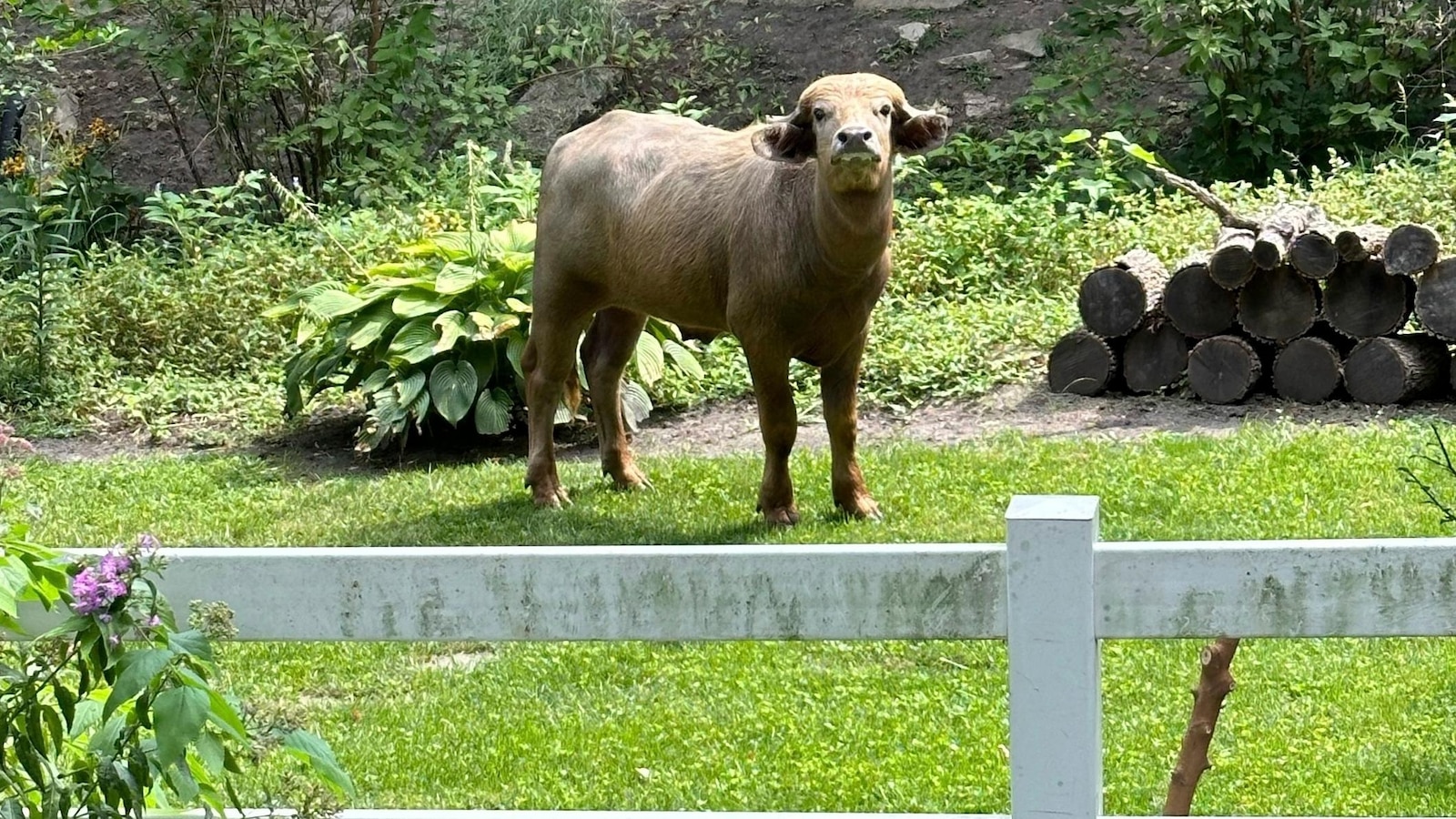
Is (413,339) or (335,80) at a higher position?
(335,80)

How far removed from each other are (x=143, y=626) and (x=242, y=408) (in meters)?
8.96

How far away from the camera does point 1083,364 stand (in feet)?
33.6

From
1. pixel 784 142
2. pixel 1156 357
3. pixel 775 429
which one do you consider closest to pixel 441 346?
pixel 775 429

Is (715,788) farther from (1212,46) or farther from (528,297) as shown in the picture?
(1212,46)

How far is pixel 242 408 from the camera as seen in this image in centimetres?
1154

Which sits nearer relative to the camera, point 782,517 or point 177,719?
point 177,719

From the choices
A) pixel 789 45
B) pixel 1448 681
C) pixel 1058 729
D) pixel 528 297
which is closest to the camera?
pixel 1058 729

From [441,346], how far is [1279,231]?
15.6ft

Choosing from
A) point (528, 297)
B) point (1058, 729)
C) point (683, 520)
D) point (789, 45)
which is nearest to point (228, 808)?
point (1058, 729)

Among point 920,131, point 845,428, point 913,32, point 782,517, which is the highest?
point 913,32

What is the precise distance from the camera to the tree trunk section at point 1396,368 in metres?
9.32

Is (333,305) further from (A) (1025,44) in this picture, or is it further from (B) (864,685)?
(A) (1025,44)

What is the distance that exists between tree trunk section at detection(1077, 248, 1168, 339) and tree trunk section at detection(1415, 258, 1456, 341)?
1429mm

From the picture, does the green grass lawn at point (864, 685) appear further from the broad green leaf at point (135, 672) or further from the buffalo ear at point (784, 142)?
the buffalo ear at point (784, 142)
